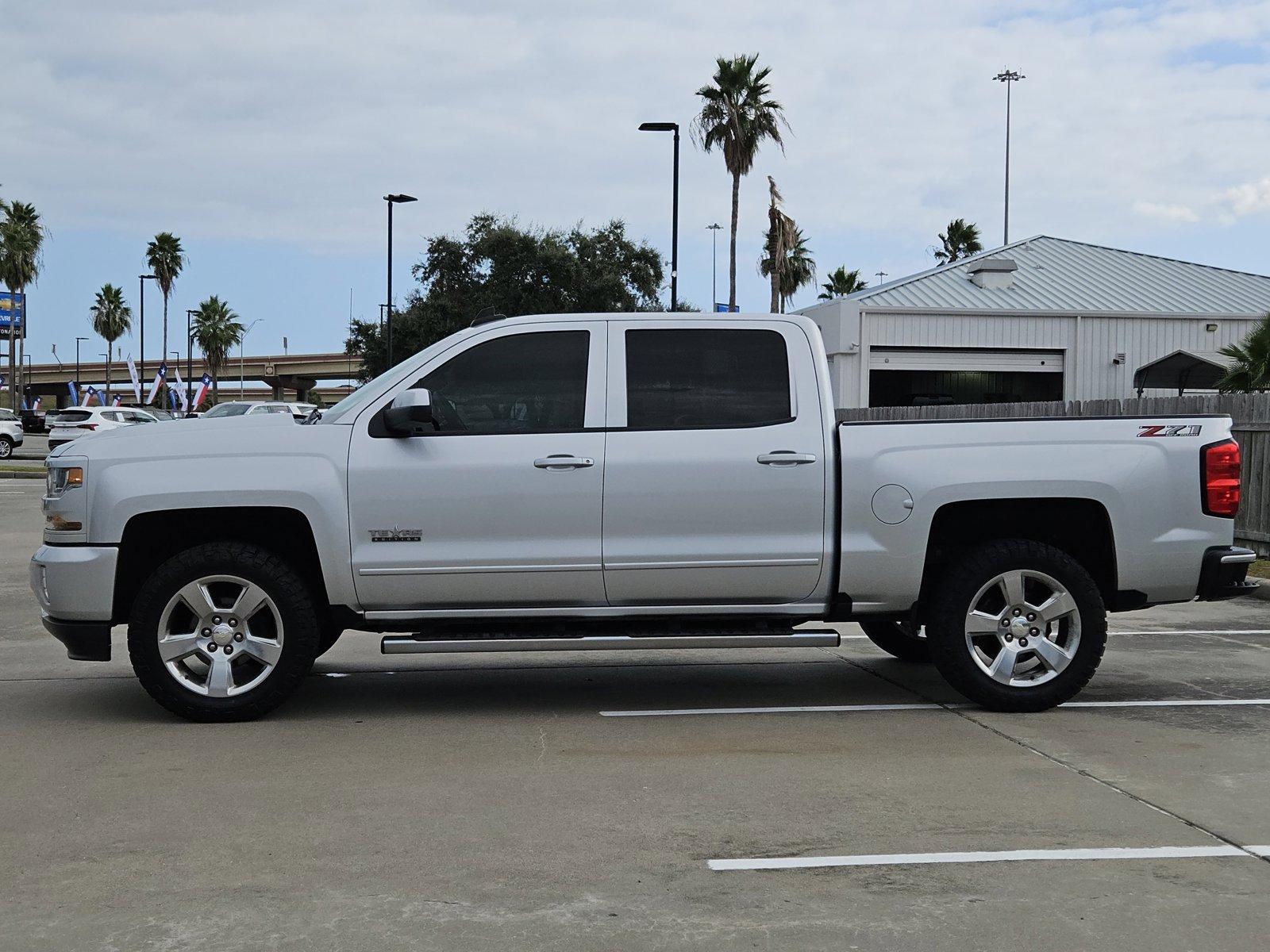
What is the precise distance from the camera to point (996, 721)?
693cm

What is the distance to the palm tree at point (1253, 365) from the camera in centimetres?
2044

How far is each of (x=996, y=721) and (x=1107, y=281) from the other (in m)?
32.9

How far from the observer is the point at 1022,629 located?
7055 millimetres

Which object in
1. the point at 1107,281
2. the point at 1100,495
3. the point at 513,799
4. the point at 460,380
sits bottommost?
the point at 513,799

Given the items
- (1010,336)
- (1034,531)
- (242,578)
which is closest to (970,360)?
(1010,336)

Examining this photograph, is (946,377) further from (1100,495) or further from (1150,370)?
(1100,495)

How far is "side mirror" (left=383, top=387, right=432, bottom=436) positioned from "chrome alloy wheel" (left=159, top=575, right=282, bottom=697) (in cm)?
105

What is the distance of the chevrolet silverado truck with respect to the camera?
6723 mm

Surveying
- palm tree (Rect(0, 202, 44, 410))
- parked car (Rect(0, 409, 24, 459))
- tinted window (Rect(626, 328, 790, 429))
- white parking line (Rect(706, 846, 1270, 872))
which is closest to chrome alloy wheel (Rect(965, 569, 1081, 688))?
tinted window (Rect(626, 328, 790, 429))

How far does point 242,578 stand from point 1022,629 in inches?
156

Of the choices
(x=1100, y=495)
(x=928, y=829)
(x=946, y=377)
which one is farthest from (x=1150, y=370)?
(x=928, y=829)

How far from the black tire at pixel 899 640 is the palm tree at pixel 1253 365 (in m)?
13.7

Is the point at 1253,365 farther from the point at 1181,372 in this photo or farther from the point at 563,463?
the point at 563,463

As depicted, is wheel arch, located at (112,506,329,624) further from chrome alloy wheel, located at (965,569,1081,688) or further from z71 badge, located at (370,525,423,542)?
chrome alloy wheel, located at (965,569,1081,688)
